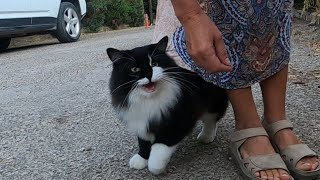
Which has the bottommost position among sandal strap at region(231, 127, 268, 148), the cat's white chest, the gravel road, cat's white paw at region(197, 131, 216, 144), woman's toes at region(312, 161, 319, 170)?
the gravel road

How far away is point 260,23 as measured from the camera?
1928 mm

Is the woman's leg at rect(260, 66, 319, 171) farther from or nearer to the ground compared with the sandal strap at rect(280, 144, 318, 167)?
farther from the ground

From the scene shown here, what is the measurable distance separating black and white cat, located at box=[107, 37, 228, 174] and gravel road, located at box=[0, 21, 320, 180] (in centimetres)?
15

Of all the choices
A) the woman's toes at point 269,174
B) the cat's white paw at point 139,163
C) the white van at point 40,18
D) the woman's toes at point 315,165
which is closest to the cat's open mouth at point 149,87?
the cat's white paw at point 139,163

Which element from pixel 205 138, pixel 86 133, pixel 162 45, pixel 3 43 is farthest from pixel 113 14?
pixel 162 45

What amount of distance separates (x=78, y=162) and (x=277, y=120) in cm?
90

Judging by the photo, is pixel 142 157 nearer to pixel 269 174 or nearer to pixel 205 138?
pixel 205 138

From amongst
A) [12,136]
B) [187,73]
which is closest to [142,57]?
[187,73]

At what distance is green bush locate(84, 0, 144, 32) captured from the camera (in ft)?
44.1

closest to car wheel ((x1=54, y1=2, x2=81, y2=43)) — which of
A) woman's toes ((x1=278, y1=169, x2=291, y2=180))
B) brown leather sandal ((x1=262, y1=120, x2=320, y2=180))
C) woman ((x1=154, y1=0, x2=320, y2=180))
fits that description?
woman ((x1=154, y1=0, x2=320, y2=180))

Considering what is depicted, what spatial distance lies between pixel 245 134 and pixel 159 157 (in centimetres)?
Answer: 37

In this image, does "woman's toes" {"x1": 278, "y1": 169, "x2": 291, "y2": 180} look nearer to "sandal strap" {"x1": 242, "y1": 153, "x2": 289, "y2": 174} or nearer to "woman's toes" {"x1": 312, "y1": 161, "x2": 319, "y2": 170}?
"sandal strap" {"x1": 242, "y1": 153, "x2": 289, "y2": 174}

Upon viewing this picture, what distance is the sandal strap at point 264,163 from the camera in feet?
5.95

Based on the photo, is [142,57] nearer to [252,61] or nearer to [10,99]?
[252,61]
